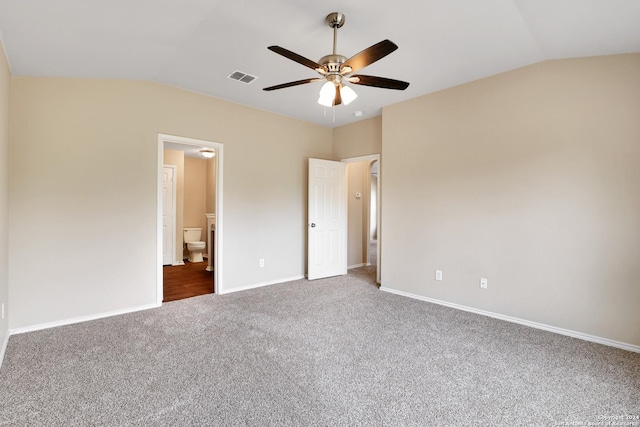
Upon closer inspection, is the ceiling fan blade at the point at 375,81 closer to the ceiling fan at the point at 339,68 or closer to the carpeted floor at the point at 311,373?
the ceiling fan at the point at 339,68

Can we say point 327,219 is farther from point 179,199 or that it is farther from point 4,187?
point 4,187

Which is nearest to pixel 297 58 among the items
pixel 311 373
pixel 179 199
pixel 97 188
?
pixel 311 373

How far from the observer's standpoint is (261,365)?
2324mm

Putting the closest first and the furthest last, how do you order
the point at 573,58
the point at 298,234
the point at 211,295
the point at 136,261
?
the point at 573,58
the point at 136,261
the point at 211,295
the point at 298,234

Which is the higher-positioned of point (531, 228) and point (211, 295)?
point (531, 228)

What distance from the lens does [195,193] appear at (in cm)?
734

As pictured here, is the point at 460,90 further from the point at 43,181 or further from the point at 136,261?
the point at 43,181

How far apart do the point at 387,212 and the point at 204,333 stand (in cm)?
290

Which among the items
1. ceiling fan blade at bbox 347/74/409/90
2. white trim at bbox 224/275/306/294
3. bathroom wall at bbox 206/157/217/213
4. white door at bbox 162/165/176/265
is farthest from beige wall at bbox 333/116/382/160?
white door at bbox 162/165/176/265

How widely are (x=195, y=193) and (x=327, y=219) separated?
12.8 feet

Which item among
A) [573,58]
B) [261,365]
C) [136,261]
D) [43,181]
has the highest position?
[573,58]

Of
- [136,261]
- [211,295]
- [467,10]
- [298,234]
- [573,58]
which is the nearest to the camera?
[467,10]

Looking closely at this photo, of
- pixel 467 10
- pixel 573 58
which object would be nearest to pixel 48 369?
pixel 467 10

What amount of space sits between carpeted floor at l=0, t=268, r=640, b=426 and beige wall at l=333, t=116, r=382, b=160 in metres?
2.82
